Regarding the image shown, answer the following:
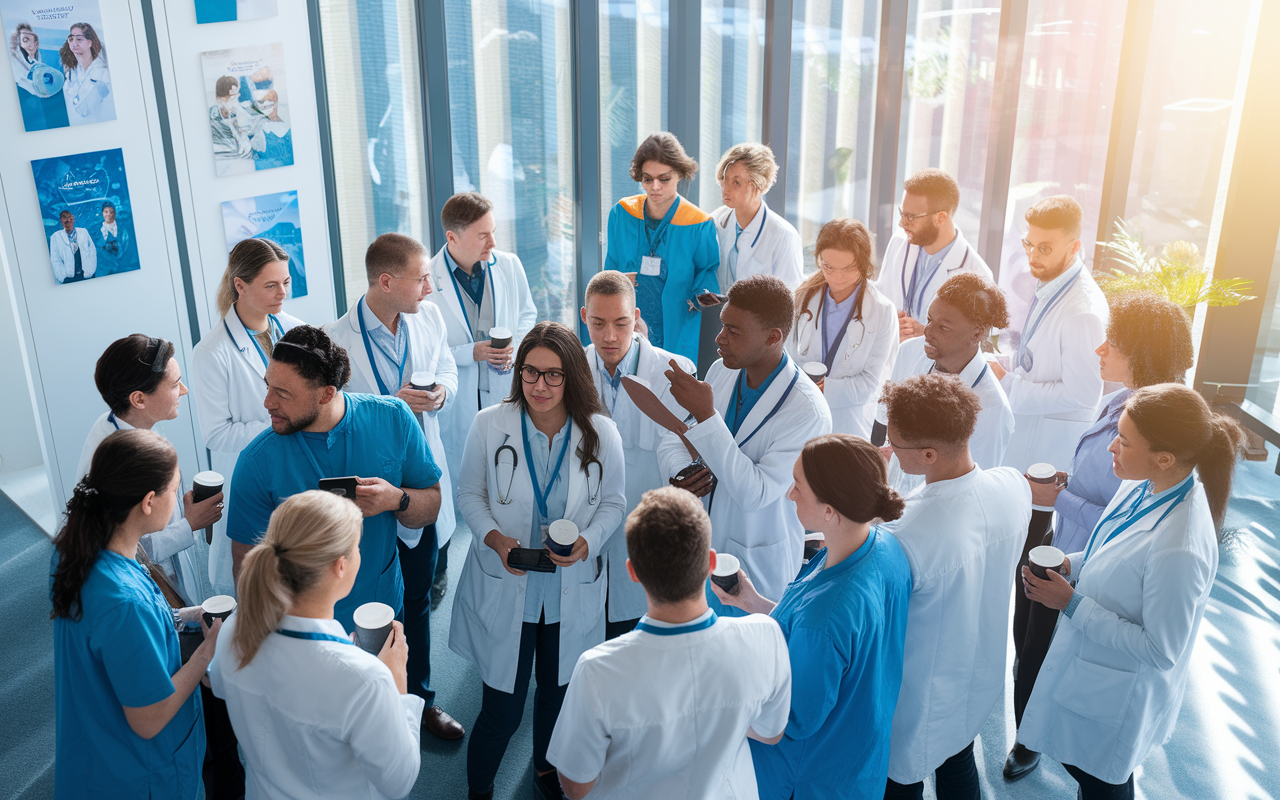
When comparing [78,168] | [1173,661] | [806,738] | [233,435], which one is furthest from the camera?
[78,168]

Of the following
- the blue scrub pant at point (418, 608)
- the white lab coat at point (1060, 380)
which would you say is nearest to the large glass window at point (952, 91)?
the white lab coat at point (1060, 380)

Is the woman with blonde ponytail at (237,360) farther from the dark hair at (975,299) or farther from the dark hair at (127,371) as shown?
the dark hair at (975,299)

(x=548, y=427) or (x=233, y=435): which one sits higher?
(x=548, y=427)

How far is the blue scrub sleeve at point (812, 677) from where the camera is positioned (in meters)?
1.94

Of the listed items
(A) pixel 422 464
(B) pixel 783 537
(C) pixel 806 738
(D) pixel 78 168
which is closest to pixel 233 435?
(A) pixel 422 464

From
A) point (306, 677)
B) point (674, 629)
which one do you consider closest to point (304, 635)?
point (306, 677)

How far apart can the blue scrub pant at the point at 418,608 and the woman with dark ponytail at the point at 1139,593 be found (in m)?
2.09

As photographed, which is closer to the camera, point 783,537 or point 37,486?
point 783,537

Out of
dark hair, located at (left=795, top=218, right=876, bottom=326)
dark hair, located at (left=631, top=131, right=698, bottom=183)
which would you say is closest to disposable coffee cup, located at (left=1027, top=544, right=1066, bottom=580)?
dark hair, located at (left=795, top=218, right=876, bottom=326)

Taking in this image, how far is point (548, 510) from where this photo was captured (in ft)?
9.16

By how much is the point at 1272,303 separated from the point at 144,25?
6.64 metres

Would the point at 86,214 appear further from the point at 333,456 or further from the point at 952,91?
the point at 952,91

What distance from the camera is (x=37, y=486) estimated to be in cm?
544

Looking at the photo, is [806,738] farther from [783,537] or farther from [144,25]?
[144,25]
